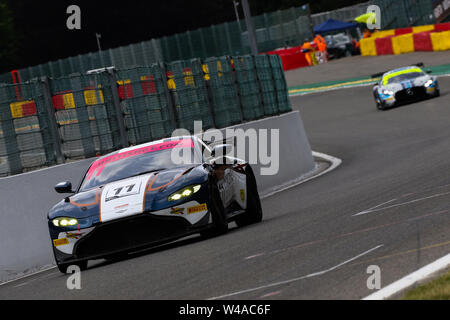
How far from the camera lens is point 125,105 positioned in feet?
54.7

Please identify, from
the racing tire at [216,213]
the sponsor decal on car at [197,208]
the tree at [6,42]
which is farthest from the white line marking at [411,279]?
the tree at [6,42]

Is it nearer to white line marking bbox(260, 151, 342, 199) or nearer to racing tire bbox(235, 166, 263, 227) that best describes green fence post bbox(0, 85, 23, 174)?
racing tire bbox(235, 166, 263, 227)

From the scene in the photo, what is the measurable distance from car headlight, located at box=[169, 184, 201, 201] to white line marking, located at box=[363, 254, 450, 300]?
3.69 metres

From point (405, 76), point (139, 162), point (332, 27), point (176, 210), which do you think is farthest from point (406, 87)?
point (332, 27)

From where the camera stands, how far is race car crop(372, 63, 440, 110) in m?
31.3

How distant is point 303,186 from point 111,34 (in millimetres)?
78546

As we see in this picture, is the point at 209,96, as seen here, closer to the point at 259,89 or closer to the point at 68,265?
the point at 259,89

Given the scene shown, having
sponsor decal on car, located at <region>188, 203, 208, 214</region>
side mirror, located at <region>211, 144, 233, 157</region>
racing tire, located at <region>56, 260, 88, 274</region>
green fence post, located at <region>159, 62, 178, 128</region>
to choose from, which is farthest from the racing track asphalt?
green fence post, located at <region>159, 62, 178, 128</region>

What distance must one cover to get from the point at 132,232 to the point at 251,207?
280 centimetres

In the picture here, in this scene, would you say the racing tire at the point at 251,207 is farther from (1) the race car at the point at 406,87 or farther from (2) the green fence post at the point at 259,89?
(1) the race car at the point at 406,87

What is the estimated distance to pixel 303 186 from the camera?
61.0 ft

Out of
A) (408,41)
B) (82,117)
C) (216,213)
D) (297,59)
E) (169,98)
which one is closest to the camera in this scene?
(216,213)

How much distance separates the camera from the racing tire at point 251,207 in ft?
42.1
